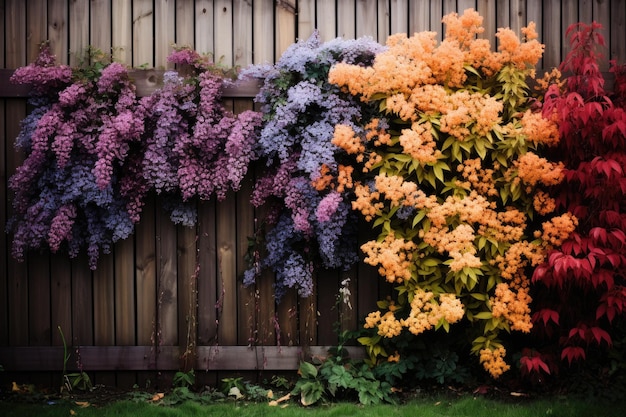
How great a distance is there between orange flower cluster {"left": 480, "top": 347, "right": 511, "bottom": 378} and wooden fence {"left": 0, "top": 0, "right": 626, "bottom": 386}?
98cm

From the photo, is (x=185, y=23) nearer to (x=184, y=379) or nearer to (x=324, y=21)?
(x=324, y=21)

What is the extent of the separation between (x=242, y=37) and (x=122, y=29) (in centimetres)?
95

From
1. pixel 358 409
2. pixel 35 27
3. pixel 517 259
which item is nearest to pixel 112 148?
pixel 35 27

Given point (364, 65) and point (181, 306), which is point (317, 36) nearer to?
point (364, 65)

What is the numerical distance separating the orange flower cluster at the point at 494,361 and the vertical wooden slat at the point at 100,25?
371 cm

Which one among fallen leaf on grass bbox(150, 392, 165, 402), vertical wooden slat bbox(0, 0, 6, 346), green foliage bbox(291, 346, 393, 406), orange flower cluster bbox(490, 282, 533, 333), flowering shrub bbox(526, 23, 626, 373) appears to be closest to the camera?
flowering shrub bbox(526, 23, 626, 373)

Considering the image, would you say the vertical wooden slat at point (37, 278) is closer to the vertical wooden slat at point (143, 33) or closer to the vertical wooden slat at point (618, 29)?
the vertical wooden slat at point (143, 33)

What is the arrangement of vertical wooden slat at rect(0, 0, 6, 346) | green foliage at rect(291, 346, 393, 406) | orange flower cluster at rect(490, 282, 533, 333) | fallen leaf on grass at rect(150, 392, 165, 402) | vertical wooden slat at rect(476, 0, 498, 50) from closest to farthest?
1. orange flower cluster at rect(490, 282, 533, 333)
2. green foliage at rect(291, 346, 393, 406)
3. fallen leaf on grass at rect(150, 392, 165, 402)
4. vertical wooden slat at rect(0, 0, 6, 346)
5. vertical wooden slat at rect(476, 0, 498, 50)

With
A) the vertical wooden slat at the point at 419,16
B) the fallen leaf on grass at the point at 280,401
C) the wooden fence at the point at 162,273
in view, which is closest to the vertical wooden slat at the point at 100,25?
the wooden fence at the point at 162,273

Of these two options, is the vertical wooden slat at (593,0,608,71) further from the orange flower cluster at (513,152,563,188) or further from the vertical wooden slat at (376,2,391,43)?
the vertical wooden slat at (376,2,391,43)

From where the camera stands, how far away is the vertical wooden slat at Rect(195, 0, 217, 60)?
570 cm

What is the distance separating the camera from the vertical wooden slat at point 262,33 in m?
5.72

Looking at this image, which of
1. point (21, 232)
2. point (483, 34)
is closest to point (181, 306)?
point (21, 232)

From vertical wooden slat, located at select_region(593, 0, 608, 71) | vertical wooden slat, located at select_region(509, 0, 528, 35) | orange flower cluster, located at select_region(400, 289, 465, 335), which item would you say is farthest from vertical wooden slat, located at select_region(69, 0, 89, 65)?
vertical wooden slat, located at select_region(593, 0, 608, 71)
